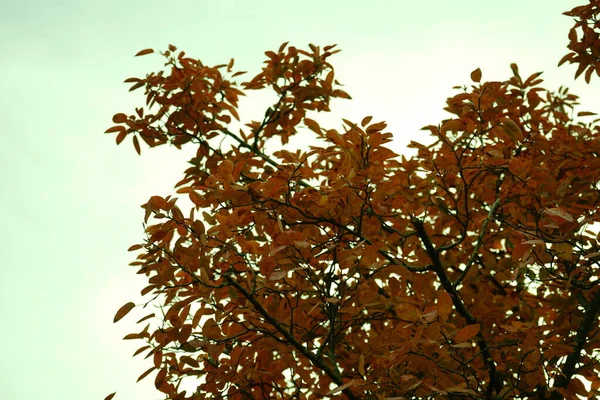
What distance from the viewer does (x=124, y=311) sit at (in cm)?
253

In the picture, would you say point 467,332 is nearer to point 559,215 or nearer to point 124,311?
point 559,215

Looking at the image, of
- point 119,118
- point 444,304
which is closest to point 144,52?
point 119,118

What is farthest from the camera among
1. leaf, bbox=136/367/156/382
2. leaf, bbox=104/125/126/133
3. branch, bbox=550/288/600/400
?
leaf, bbox=104/125/126/133

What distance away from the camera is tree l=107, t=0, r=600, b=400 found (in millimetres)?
2512

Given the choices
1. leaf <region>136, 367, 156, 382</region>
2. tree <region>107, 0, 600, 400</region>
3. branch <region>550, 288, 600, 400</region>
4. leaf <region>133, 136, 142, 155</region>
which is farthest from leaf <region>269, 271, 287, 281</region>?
leaf <region>133, 136, 142, 155</region>

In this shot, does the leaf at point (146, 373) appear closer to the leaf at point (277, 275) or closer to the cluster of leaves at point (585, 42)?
the leaf at point (277, 275)

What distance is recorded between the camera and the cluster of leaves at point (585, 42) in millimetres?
3381

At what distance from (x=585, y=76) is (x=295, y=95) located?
5.47 ft

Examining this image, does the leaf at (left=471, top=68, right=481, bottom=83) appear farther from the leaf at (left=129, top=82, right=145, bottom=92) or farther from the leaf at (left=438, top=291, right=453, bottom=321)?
the leaf at (left=129, top=82, right=145, bottom=92)

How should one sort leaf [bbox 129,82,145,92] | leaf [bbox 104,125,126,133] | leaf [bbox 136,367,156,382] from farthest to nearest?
leaf [bbox 129,82,145,92], leaf [bbox 104,125,126,133], leaf [bbox 136,367,156,382]

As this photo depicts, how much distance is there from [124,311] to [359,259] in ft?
3.15

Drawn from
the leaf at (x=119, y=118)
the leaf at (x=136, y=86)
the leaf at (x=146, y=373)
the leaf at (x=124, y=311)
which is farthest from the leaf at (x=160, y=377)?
the leaf at (x=136, y=86)

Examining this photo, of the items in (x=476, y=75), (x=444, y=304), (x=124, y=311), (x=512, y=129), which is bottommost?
(x=444, y=304)

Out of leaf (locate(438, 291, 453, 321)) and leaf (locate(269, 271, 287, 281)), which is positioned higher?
leaf (locate(269, 271, 287, 281))
